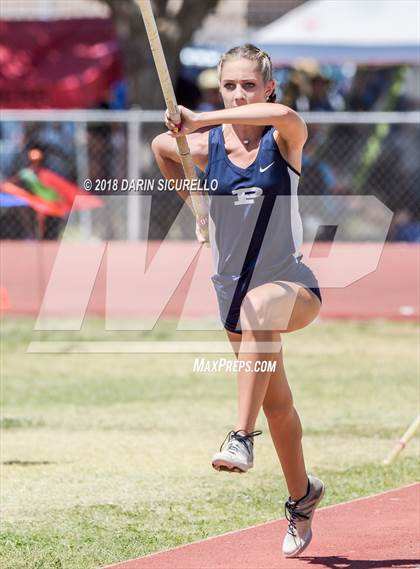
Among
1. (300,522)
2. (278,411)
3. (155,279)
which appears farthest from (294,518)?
(155,279)

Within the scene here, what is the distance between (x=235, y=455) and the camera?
18.1 feet

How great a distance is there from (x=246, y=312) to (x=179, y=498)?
2350mm

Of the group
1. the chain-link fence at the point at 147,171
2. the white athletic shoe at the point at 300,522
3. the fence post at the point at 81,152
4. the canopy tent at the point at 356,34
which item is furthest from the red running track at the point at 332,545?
the canopy tent at the point at 356,34

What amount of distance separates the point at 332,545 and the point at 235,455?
54.2 inches

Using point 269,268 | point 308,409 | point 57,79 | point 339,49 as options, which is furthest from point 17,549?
point 57,79

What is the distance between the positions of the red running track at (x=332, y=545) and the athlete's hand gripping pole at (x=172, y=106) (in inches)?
64.6

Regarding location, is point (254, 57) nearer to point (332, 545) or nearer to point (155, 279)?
point (332, 545)

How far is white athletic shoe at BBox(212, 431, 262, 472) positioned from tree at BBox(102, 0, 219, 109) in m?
13.4

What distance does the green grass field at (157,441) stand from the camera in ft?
23.0

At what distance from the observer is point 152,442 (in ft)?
31.1

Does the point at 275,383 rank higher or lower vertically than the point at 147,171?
higher

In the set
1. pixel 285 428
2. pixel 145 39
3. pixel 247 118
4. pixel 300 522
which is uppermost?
pixel 247 118

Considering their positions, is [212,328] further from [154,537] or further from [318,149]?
[154,537]

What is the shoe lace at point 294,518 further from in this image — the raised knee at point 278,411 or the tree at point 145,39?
the tree at point 145,39
